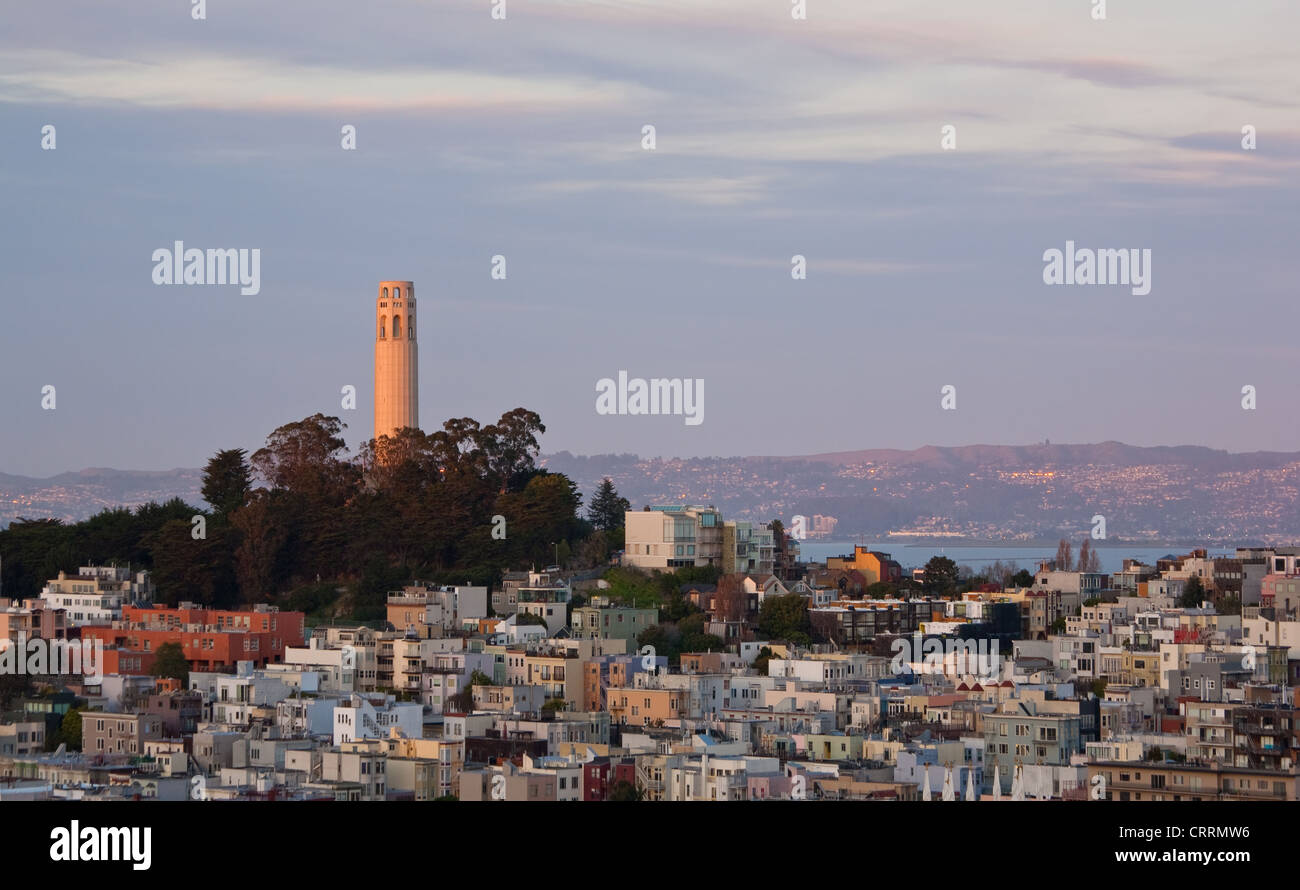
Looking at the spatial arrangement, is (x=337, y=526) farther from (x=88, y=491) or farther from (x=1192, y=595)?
(x=88, y=491)

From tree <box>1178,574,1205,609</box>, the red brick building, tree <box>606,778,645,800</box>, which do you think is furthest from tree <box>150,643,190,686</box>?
tree <box>1178,574,1205,609</box>

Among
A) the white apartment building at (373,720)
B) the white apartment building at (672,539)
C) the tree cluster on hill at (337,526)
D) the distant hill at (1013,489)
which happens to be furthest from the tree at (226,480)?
the distant hill at (1013,489)

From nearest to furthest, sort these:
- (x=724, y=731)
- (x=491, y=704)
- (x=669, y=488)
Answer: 1. (x=724, y=731)
2. (x=491, y=704)
3. (x=669, y=488)

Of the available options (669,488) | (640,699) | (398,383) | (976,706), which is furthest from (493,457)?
(669,488)

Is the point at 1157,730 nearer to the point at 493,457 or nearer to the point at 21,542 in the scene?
the point at 493,457

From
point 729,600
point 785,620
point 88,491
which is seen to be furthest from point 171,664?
point 88,491

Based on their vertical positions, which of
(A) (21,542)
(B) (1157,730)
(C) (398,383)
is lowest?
(B) (1157,730)
